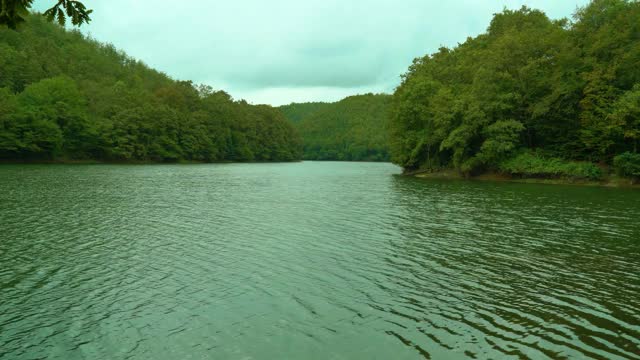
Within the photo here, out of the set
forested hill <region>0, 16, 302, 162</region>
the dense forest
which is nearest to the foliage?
the dense forest

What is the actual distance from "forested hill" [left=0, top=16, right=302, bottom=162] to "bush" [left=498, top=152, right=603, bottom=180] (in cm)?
7737

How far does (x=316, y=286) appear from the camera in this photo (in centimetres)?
1418

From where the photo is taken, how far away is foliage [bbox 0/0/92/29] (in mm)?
6625

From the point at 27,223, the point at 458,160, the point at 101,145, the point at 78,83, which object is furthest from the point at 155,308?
the point at 78,83

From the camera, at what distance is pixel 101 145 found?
109 meters

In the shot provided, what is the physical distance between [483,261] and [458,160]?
53.1 m

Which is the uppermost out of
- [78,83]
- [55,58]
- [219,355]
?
[55,58]

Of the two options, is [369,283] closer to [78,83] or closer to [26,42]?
[78,83]

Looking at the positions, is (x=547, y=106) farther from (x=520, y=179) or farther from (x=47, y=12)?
(x=47, y=12)

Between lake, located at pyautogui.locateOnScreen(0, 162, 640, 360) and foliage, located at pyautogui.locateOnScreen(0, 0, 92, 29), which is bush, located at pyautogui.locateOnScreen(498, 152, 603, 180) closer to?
lake, located at pyautogui.locateOnScreen(0, 162, 640, 360)

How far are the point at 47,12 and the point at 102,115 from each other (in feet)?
A: 403

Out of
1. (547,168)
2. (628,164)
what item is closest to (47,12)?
(628,164)

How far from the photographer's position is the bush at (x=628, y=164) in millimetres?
49844

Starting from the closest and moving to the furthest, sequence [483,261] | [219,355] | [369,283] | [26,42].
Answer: [219,355]
[369,283]
[483,261]
[26,42]
